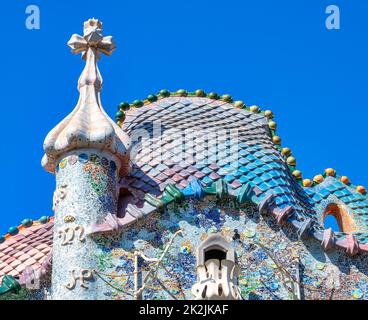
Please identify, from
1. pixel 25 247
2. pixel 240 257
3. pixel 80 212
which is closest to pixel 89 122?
pixel 80 212

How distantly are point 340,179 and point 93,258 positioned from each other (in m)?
4.07

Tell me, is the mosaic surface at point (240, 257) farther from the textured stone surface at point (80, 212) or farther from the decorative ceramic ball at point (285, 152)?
the decorative ceramic ball at point (285, 152)

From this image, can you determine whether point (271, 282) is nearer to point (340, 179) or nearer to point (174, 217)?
point (174, 217)

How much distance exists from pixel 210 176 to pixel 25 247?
259 centimetres

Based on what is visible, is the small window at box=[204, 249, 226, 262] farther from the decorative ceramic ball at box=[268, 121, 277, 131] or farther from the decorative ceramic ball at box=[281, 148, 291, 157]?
the decorative ceramic ball at box=[268, 121, 277, 131]

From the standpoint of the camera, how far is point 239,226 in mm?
23016

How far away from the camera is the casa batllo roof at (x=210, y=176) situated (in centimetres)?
2312

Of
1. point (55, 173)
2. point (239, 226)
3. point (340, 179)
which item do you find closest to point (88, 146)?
point (55, 173)

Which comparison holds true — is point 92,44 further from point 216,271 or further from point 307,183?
point 216,271

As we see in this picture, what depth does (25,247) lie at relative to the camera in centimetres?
2469

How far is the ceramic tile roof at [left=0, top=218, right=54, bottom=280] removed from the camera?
2411cm

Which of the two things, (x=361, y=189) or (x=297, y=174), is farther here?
(x=361, y=189)

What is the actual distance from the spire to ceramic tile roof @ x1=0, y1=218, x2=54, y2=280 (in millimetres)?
1255
